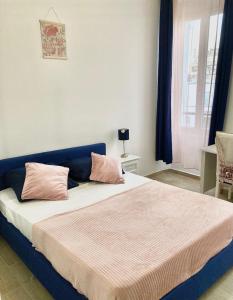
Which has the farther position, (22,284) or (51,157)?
(51,157)

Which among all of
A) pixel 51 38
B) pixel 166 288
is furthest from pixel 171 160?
pixel 166 288

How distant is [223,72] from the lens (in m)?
3.32

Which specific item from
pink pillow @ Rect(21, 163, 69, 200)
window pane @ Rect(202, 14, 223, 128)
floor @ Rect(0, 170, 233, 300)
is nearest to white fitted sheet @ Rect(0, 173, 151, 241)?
pink pillow @ Rect(21, 163, 69, 200)

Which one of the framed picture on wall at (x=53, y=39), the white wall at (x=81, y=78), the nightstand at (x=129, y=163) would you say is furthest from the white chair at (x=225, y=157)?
the framed picture on wall at (x=53, y=39)

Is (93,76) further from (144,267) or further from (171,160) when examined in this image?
(144,267)

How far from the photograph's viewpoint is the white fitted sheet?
203 centimetres

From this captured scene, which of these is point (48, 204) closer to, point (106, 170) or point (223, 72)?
point (106, 170)

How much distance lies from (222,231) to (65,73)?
7.91ft

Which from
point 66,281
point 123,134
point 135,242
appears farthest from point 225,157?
point 66,281

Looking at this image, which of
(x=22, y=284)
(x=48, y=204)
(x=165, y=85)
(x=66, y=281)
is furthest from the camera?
(x=165, y=85)

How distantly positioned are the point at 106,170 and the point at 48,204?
79 cm

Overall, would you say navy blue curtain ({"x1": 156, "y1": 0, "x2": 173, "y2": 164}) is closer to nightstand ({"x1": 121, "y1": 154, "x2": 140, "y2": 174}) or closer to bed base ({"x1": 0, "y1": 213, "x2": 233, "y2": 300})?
nightstand ({"x1": 121, "y1": 154, "x2": 140, "y2": 174})

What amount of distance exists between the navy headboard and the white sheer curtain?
1.50 meters

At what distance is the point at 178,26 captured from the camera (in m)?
3.78
